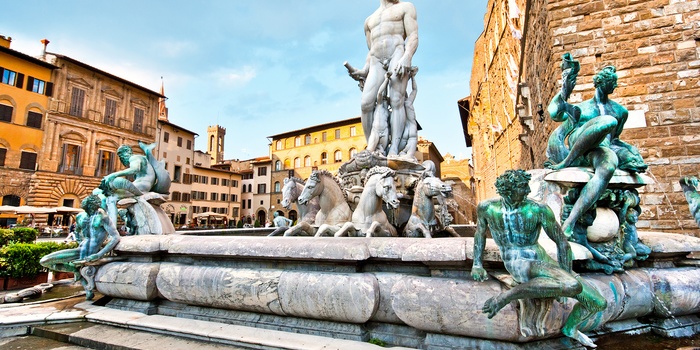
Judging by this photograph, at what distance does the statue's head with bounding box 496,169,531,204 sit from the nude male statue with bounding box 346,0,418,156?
4006mm

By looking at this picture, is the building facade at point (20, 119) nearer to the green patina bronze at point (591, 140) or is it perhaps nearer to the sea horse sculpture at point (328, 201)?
the sea horse sculpture at point (328, 201)

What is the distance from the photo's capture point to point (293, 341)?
2.51 metres

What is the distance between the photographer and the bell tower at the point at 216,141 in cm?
7794

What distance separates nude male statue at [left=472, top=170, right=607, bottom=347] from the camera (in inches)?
74.0

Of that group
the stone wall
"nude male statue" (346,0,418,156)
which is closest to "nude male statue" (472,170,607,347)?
"nude male statue" (346,0,418,156)

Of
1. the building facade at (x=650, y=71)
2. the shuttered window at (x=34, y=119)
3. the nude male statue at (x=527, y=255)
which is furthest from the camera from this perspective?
the shuttered window at (x=34, y=119)

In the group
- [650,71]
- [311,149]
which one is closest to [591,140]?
[650,71]

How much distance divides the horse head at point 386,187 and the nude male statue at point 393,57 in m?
1.92

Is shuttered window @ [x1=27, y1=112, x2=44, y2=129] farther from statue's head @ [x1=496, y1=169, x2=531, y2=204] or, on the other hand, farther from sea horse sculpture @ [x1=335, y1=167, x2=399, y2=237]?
statue's head @ [x1=496, y1=169, x2=531, y2=204]

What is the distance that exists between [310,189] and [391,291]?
7.32 ft

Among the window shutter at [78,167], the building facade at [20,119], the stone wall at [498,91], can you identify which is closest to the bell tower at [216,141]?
the window shutter at [78,167]

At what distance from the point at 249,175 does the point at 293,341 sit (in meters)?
51.1

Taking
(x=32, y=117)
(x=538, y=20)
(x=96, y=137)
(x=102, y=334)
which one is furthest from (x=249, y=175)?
(x=102, y=334)

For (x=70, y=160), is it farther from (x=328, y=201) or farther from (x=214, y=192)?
(x=328, y=201)
